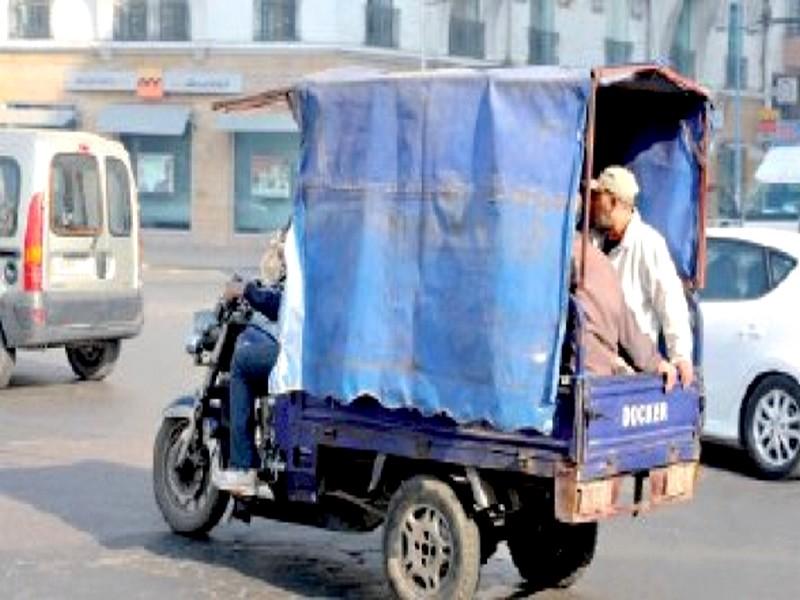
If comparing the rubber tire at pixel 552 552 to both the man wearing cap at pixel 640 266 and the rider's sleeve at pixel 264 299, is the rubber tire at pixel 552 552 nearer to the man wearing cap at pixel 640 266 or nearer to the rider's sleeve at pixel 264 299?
the man wearing cap at pixel 640 266

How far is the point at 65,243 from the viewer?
575 inches

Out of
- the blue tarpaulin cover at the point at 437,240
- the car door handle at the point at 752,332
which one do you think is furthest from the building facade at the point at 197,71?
the blue tarpaulin cover at the point at 437,240

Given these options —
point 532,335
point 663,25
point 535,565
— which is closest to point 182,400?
point 535,565

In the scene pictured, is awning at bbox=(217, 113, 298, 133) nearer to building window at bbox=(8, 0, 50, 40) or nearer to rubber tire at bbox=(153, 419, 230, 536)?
building window at bbox=(8, 0, 50, 40)

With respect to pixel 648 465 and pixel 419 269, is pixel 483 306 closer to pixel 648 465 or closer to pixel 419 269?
pixel 419 269

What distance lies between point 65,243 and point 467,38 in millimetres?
32314

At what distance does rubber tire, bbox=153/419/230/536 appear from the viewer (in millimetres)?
8727

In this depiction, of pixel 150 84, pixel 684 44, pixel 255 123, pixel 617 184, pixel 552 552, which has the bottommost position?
pixel 552 552

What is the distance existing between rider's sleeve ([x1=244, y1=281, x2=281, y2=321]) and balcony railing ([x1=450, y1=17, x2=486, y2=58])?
37.8 m

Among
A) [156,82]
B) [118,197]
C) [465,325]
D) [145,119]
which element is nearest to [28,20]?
[156,82]

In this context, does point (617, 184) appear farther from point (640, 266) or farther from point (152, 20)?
point (152, 20)

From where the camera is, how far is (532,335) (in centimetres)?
686

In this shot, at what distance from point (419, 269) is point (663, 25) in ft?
160

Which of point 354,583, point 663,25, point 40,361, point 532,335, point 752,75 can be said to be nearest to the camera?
point 532,335
